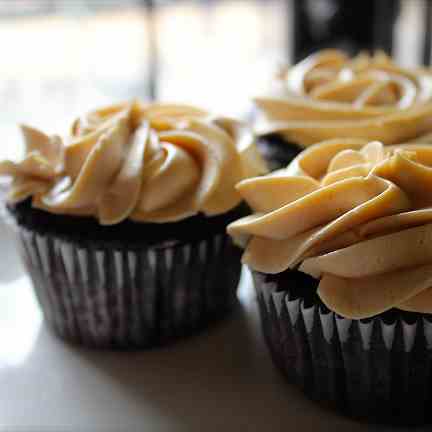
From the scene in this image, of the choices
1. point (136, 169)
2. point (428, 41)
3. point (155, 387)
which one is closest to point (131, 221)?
point (136, 169)

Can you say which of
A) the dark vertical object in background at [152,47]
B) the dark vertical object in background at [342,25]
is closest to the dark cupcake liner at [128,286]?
the dark vertical object in background at [152,47]

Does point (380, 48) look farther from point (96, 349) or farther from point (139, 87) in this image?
point (96, 349)

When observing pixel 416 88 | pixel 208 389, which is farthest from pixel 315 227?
pixel 416 88

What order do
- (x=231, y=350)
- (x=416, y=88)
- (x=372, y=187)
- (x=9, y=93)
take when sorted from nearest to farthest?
(x=372, y=187)
(x=231, y=350)
(x=416, y=88)
(x=9, y=93)

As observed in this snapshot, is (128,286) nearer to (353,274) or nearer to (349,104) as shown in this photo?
(353,274)

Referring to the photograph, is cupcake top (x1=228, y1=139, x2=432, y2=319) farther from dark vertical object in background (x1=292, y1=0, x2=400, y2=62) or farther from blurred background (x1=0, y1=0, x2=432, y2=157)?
dark vertical object in background (x1=292, y1=0, x2=400, y2=62)

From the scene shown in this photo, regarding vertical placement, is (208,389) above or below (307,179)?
below
